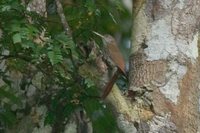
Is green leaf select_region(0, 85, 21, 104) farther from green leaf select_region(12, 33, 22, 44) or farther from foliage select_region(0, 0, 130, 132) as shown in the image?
green leaf select_region(12, 33, 22, 44)

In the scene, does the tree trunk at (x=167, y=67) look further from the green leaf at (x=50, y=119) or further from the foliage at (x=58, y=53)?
the green leaf at (x=50, y=119)

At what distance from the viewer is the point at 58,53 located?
136 cm

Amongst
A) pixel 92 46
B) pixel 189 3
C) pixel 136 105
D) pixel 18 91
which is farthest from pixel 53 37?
pixel 18 91

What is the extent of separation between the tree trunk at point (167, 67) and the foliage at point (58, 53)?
14 cm

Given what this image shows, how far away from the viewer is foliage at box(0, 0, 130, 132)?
1.38 m

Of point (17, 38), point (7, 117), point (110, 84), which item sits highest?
point (17, 38)

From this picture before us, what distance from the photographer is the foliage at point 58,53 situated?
1383 millimetres

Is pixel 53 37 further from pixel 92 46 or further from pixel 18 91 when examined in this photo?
pixel 18 91

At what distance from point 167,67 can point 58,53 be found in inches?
Result: 13.5

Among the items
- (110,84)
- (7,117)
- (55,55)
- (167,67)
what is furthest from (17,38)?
(7,117)

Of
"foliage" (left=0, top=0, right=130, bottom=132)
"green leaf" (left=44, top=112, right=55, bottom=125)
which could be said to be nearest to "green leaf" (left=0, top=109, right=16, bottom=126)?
"foliage" (left=0, top=0, right=130, bottom=132)

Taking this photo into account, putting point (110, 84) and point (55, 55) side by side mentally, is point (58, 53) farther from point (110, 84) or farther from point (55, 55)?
point (110, 84)

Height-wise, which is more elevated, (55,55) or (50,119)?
(55,55)

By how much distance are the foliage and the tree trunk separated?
14cm
